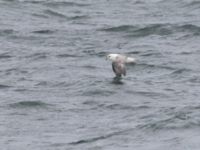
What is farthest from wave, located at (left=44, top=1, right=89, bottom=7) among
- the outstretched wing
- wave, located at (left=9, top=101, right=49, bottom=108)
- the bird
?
wave, located at (left=9, top=101, right=49, bottom=108)

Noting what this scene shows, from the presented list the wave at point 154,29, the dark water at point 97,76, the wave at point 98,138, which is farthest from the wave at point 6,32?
the wave at point 98,138

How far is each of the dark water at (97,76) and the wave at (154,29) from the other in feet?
0.08

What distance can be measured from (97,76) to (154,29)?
4754 mm

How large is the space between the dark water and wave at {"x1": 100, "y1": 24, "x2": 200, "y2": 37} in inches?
1.0

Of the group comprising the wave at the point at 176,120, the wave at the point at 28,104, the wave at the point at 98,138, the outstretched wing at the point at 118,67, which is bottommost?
the wave at the point at 28,104

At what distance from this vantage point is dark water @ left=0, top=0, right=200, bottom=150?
59.6 ft

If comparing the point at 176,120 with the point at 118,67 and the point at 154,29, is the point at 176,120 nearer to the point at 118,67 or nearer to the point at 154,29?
the point at 118,67

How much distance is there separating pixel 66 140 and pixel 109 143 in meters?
0.78

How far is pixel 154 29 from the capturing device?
2720 centimetres

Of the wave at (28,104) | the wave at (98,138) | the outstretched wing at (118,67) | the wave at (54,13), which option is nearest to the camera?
the wave at (98,138)

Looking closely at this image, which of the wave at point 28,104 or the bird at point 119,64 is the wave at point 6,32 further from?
the wave at point 28,104

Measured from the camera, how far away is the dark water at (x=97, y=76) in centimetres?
1816

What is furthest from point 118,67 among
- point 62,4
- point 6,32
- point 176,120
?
point 62,4

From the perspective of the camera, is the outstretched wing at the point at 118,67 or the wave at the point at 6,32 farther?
the wave at the point at 6,32
